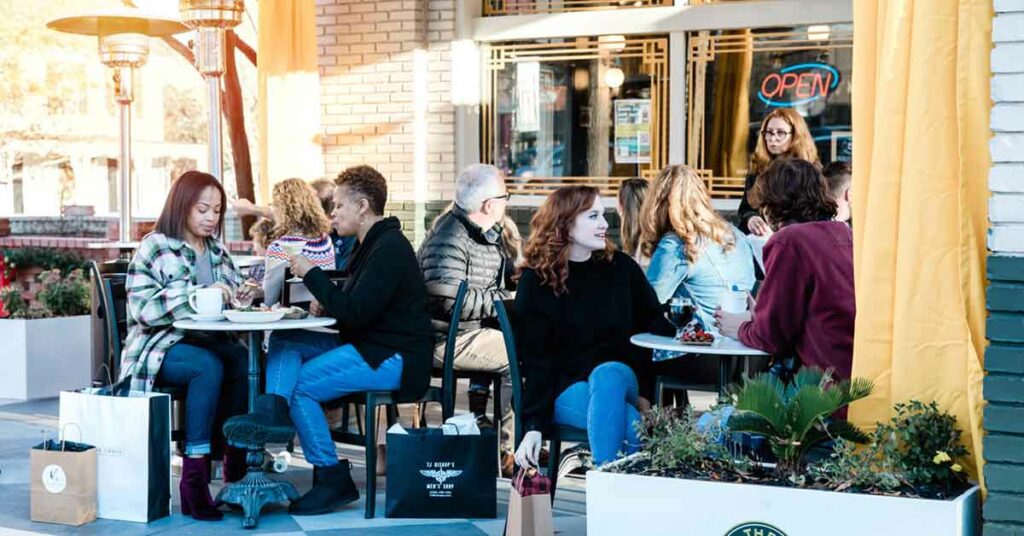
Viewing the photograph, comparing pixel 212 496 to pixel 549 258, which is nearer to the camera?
pixel 549 258

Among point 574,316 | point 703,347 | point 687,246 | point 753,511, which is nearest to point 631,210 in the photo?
point 687,246

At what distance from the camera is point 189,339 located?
6.09 m

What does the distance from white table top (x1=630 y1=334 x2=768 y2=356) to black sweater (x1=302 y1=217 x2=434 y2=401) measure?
1.06 metres

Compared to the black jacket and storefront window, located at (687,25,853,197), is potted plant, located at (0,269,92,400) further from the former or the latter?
storefront window, located at (687,25,853,197)

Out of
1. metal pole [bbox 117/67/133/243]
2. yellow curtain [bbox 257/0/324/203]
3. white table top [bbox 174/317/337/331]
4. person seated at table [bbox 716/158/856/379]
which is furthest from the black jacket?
metal pole [bbox 117/67/133/243]

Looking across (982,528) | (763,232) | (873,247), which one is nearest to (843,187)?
(763,232)

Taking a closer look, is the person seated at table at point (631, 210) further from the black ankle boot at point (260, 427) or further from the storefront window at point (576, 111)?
the storefront window at point (576, 111)

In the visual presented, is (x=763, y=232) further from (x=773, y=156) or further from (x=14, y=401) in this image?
(x=14, y=401)

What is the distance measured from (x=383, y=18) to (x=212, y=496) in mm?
5114

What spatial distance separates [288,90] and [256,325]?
196 inches

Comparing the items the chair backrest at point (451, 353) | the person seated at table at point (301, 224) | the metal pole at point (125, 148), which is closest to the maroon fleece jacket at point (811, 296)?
the chair backrest at point (451, 353)

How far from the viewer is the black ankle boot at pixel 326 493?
19.2 feet

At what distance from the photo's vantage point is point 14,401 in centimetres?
872

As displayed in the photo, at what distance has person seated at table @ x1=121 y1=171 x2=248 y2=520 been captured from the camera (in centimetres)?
585
